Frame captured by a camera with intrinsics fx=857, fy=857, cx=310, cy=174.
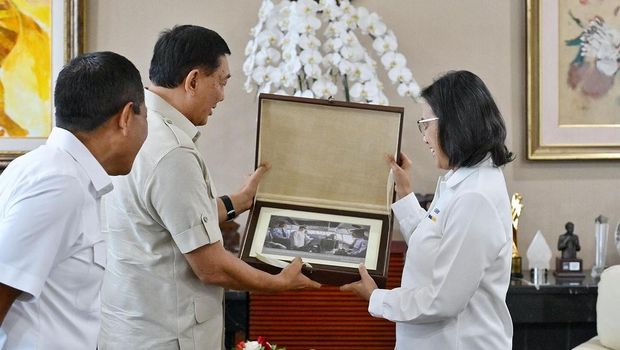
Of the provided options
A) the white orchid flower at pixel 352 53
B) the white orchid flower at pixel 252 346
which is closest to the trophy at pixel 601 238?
the white orchid flower at pixel 352 53

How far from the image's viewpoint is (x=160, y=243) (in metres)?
2.22

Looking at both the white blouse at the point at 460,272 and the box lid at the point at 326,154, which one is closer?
the white blouse at the point at 460,272

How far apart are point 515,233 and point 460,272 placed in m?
1.85

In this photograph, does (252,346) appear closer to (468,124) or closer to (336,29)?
(468,124)

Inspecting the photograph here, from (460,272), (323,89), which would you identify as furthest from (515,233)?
(460,272)

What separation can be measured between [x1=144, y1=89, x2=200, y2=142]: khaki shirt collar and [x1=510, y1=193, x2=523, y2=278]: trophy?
1983 millimetres

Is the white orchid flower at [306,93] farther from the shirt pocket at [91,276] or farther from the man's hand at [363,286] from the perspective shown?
the shirt pocket at [91,276]

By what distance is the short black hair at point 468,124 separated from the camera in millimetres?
2197

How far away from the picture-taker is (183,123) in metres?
2.32

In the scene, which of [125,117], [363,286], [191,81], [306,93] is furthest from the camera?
[306,93]

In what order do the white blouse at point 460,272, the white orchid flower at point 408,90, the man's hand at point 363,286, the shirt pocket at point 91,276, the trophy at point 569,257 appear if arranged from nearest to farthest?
the shirt pocket at point 91,276 < the white blouse at point 460,272 < the man's hand at point 363,286 < the white orchid flower at point 408,90 < the trophy at point 569,257

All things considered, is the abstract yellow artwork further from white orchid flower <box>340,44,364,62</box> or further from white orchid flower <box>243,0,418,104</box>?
white orchid flower <box>340,44,364,62</box>

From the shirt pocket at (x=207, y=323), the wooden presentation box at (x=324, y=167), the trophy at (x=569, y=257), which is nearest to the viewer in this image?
the shirt pocket at (x=207, y=323)

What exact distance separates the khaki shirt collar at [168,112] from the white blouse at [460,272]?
679mm
